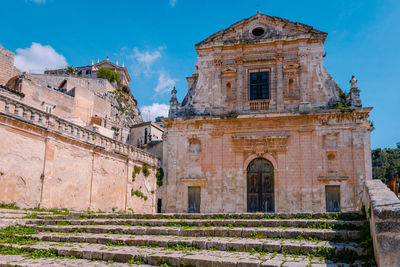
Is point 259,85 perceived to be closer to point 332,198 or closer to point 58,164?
point 332,198

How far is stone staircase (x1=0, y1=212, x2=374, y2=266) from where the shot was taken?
6406mm

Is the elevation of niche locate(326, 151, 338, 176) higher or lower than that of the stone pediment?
lower

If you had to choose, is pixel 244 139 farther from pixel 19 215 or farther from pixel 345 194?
pixel 19 215

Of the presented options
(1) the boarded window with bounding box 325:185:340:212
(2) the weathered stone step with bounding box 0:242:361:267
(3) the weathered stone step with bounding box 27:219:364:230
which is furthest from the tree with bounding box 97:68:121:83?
(2) the weathered stone step with bounding box 0:242:361:267

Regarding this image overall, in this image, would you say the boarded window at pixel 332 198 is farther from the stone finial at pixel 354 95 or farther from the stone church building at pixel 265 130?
the stone finial at pixel 354 95

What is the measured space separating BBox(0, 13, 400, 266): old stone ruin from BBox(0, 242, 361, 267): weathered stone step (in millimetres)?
725

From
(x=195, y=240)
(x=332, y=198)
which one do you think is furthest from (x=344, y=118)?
(x=195, y=240)

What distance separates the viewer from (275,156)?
68.2ft

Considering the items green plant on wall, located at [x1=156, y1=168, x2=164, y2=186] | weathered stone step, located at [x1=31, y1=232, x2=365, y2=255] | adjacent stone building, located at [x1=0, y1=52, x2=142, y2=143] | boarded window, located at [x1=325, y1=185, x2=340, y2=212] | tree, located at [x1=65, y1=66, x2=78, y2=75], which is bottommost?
weathered stone step, located at [x1=31, y1=232, x2=365, y2=255]

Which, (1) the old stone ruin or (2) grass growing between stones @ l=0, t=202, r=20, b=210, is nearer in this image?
(1) the old stone ruin

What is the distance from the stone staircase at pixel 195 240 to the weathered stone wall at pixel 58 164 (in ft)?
10.3

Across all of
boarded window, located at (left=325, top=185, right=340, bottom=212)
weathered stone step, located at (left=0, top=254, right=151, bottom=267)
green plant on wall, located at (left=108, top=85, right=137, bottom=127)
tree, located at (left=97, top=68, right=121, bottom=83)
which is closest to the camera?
weathered stone step, located at (left=0, top=254, right=151, bottom=267)

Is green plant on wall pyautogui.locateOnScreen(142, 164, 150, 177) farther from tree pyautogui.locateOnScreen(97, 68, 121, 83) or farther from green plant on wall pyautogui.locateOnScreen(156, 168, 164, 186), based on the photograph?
tree pyautogui.locateOnScreen(97, 68, 121, 83)

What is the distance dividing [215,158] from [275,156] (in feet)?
11.4
